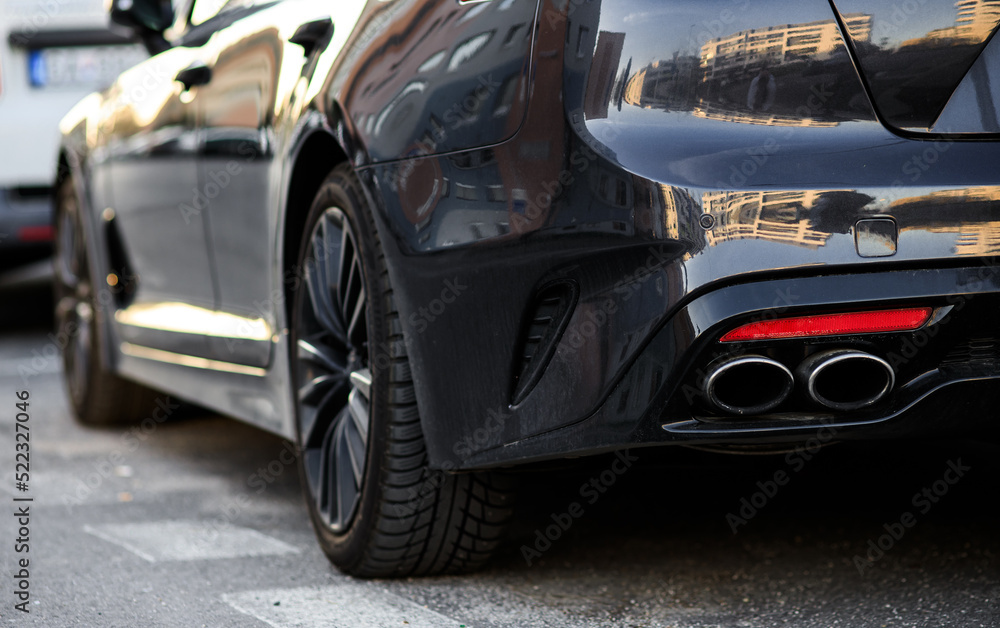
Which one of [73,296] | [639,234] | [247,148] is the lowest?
[73,296]

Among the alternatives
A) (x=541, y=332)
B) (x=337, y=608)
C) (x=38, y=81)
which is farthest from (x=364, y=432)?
(x=38, y=81)

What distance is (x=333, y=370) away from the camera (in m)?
2.76

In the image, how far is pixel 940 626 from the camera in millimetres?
2328

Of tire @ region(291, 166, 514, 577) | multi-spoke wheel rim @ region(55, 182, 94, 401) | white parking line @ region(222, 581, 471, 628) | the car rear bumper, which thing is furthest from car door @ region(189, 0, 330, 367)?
multi-spoke wheel rim @ region(55, 182, 94, 401)

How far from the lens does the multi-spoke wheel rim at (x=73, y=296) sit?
15.3 feet

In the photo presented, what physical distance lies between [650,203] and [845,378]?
1.42ft

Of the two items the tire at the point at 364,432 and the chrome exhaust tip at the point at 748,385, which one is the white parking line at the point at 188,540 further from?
the chrome exhaust tip at the point at 748,385

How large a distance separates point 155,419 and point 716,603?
9.62 feet

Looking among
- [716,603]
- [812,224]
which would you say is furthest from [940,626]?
[812,224]

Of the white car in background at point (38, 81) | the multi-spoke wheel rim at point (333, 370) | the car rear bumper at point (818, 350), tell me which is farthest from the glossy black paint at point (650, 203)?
the white car in background at point (38, 81)

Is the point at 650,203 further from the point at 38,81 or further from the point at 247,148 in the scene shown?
the point at 38,81

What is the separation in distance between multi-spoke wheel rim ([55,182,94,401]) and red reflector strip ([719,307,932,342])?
10.3ft

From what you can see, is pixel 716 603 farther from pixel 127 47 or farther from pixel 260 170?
pixel 127 47

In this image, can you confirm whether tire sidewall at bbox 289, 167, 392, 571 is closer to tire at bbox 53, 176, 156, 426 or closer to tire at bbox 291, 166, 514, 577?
tire at bbox 291, 166, 514, 577
